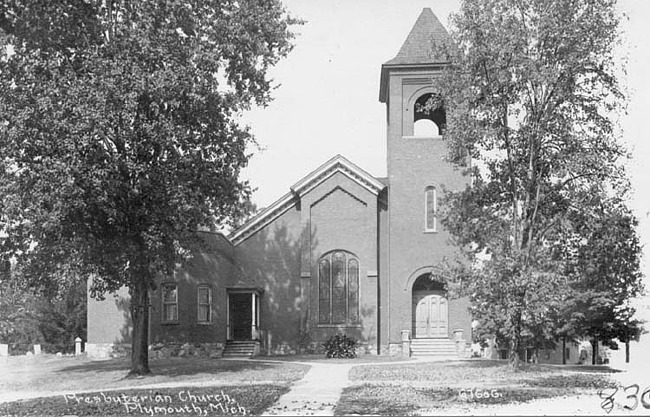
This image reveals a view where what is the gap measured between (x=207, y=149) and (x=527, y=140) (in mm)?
9907

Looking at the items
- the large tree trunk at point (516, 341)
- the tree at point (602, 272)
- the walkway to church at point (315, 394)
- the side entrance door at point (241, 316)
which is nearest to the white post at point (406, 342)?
the tree at point (602, 272)

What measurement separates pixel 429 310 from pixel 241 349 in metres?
8.99

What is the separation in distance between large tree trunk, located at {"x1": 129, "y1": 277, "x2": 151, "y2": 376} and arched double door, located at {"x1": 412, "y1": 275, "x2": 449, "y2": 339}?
15.1 meters

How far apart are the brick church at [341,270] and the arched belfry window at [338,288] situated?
→ 0.05 meters

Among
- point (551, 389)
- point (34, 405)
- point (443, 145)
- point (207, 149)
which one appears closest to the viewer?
point (34, 405)

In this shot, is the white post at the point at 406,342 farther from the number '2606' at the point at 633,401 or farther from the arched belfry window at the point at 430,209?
the number '2606' at the point at 633,401

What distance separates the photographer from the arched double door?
3912cm

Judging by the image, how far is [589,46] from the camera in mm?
24672

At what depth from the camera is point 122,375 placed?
2759 cm

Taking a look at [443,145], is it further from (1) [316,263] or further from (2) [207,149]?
(2) [207,149]

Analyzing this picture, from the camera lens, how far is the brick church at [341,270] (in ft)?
127

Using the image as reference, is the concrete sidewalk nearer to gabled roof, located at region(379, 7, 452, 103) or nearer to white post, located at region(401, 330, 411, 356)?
white post, located at region(401, 330, 411, 356)

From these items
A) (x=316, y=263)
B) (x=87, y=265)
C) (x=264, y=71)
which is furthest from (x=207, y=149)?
(x=316, y=263)

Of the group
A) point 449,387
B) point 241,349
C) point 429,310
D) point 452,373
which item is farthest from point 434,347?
point 449,387
